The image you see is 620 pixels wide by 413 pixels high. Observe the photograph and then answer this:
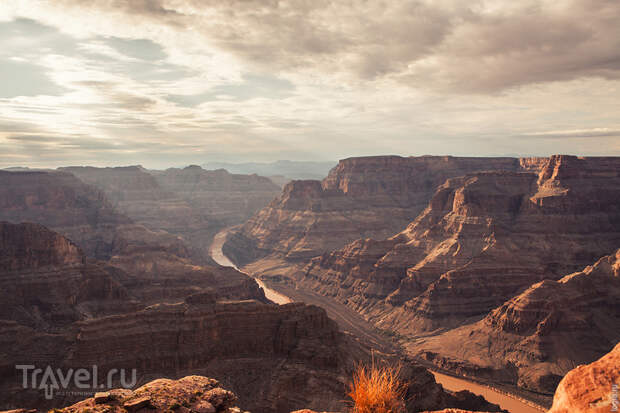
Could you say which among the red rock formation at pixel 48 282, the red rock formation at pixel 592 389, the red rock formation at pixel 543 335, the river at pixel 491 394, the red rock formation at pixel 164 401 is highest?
the red rock formation at pixel 592 389

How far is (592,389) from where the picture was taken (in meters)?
13.0

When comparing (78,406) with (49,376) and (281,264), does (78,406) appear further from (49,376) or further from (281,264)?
(281,264)

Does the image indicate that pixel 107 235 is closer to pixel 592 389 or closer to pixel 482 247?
pixel 482 247

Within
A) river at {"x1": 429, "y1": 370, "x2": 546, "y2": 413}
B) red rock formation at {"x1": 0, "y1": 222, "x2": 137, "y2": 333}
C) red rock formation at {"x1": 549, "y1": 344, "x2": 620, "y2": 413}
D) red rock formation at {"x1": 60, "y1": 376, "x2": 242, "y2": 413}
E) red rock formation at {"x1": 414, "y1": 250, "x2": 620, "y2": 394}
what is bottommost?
river at {"x1": 429, "y1": 370, "x2": 546, "y2": 413}

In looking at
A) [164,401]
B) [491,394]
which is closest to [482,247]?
[491,394]

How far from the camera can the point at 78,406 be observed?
20547 mm

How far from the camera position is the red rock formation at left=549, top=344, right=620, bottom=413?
12461 mm

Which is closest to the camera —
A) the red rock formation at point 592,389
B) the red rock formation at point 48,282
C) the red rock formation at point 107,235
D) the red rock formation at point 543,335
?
the red rock formation at point 592,389

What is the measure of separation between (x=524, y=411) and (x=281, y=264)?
110347 millimetres

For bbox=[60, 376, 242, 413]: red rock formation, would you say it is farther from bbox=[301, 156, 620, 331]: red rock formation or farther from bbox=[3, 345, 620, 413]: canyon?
bbox=[301, 156, 620, 331]: red rock formation

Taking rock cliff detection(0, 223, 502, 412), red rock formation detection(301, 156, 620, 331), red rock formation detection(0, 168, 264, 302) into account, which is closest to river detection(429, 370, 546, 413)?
rock cliff detection(0, 223, 502, 412)

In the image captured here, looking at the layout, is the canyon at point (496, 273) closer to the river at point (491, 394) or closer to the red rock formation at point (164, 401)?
the river at point (491, 394)

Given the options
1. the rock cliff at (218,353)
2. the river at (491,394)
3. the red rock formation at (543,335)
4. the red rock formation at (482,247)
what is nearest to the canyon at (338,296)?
the rock cliff at (218,353)

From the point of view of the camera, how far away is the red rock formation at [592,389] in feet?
40.9
